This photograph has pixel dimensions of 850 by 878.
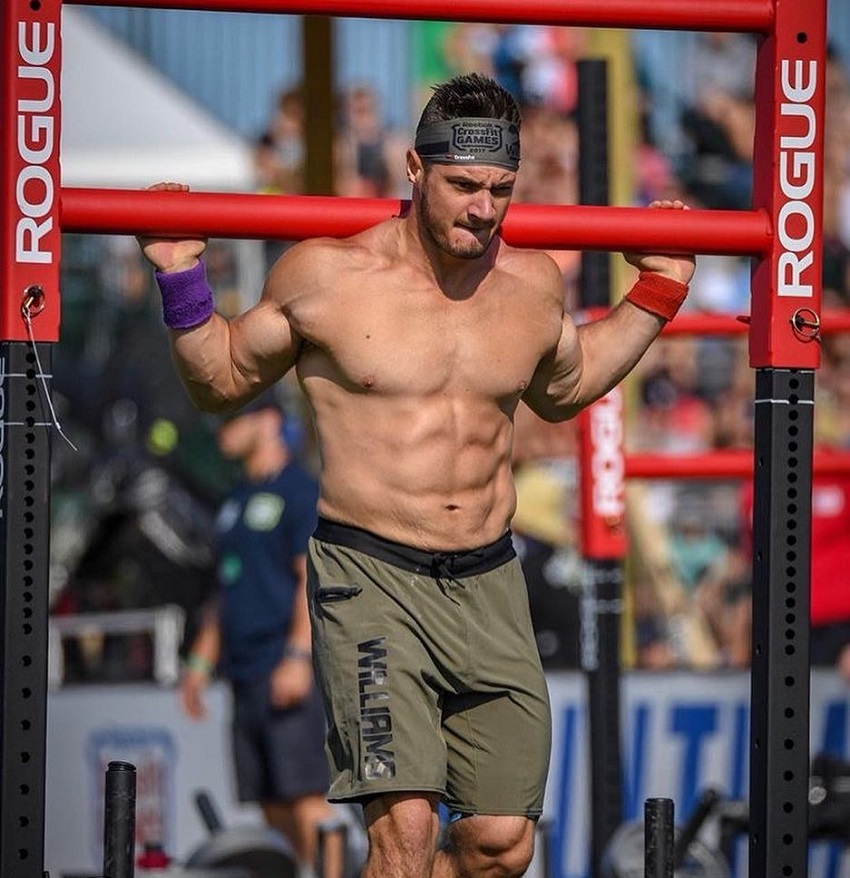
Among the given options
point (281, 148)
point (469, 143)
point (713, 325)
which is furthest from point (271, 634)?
point (281, 148)

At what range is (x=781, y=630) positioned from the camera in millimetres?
4637

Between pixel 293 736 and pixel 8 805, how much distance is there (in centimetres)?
411

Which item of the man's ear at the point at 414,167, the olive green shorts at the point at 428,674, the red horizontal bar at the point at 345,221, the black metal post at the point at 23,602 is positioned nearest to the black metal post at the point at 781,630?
the red horizontal bar at the point at 345,221

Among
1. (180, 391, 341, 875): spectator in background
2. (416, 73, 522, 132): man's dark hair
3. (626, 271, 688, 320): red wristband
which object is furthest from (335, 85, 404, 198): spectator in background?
(416, 73, 522, 132): man's dark hair

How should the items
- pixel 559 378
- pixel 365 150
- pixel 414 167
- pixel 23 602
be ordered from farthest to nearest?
pixel 365 150, pixel 559 378, pixel 414 167, pixel 23 602

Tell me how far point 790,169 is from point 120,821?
6.91ft

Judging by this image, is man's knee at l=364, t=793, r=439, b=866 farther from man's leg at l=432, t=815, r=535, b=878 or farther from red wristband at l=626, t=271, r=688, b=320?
red wristband at l=626, t=271, r=688, b=320

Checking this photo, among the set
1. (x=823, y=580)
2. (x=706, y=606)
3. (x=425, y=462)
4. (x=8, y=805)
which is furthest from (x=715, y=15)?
(x=706, y=606)

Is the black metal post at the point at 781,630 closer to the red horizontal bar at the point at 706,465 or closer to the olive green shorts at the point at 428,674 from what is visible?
the olive green shorts at the point at 428,674

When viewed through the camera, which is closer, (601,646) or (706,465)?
(706,465)

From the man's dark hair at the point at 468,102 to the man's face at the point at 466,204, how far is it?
0.12 metres

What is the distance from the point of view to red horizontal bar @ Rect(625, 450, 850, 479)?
673 centimetres

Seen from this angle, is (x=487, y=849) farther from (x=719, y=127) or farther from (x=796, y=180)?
(x=719, y=127)

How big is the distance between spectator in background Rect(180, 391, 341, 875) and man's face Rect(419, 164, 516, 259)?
3920 millimetres
